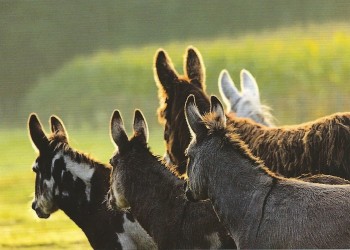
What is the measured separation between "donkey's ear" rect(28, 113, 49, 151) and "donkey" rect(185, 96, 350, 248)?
5.64 ft

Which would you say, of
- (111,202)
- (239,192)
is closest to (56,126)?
(111,202)

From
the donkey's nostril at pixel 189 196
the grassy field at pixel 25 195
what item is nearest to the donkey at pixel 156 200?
the donkey's nostril at pixel 189 196

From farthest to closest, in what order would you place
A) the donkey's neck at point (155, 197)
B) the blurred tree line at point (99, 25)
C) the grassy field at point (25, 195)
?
the blurred tree line at point (99, 25)
the grassy field at point (25, 195)
the donkey's neck at point (155, 197)

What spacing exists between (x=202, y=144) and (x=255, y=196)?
1.75ft

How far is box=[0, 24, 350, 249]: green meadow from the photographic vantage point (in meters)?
12.8

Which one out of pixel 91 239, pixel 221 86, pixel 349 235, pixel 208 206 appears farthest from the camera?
pixel 221 86

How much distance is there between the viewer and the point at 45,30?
13852mm

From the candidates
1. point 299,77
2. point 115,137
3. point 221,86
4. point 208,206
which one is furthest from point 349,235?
point 299,77

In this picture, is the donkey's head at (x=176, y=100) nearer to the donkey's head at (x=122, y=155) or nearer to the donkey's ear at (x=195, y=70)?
the donkey's ear at (x=195, y=70)

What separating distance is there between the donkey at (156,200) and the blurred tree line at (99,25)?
17.7 ft

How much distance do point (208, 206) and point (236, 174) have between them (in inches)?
29.4

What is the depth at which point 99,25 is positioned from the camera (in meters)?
14.1

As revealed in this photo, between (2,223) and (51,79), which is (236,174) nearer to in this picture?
(2,223)

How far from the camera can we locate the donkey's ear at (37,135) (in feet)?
28.4
